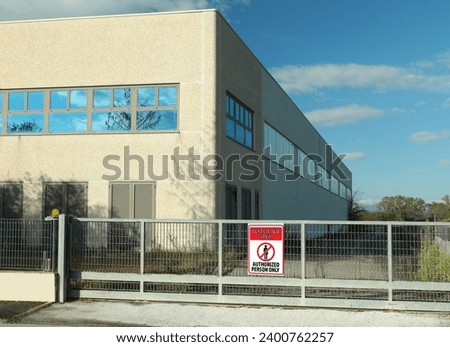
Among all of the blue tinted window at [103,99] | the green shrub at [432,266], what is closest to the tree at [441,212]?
the green shrub at [432,266]

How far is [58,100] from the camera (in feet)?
64.3

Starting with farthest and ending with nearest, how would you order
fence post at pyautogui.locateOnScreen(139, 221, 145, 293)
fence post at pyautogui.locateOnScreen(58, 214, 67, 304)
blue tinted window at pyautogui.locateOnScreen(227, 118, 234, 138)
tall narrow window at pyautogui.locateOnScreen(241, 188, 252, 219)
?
tall narrow window at pyautogui.locateOnScreen(241, 188, 252, 219) < blue tinted window at pyautogui.locateOnScreen(227, 118, 234, 138) < fence post at pyautogui.locateOnScreen(58, 214, 67, 304) < fence post at pyautogui.locateOnScreen(139, 221, 145, 293)

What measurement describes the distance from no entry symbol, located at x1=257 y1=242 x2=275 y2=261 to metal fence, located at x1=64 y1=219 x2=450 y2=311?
293 millimetres

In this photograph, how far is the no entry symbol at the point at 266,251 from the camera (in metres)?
10.0

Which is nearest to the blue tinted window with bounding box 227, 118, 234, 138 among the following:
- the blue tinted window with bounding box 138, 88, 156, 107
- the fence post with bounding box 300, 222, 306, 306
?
the blue tinted window with bounding box 138, 88, 156, 107

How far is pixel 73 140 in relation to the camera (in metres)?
19.2

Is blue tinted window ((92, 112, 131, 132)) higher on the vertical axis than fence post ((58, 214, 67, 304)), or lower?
higher

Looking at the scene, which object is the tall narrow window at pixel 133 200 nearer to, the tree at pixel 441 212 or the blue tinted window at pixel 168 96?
the blue tinted window at pixel 168 96

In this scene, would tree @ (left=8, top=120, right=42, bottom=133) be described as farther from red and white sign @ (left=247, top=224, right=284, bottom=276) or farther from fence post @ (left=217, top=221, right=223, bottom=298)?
red and white sign @ (left=247, top=224, right=284, bottom=276)

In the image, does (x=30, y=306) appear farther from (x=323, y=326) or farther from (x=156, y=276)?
(x=323, y=326)

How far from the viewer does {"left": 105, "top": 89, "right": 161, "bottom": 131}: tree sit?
18844 mm

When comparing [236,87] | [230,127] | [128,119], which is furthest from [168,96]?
[236,87]

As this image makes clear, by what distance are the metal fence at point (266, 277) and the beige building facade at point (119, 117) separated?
7695 mm
